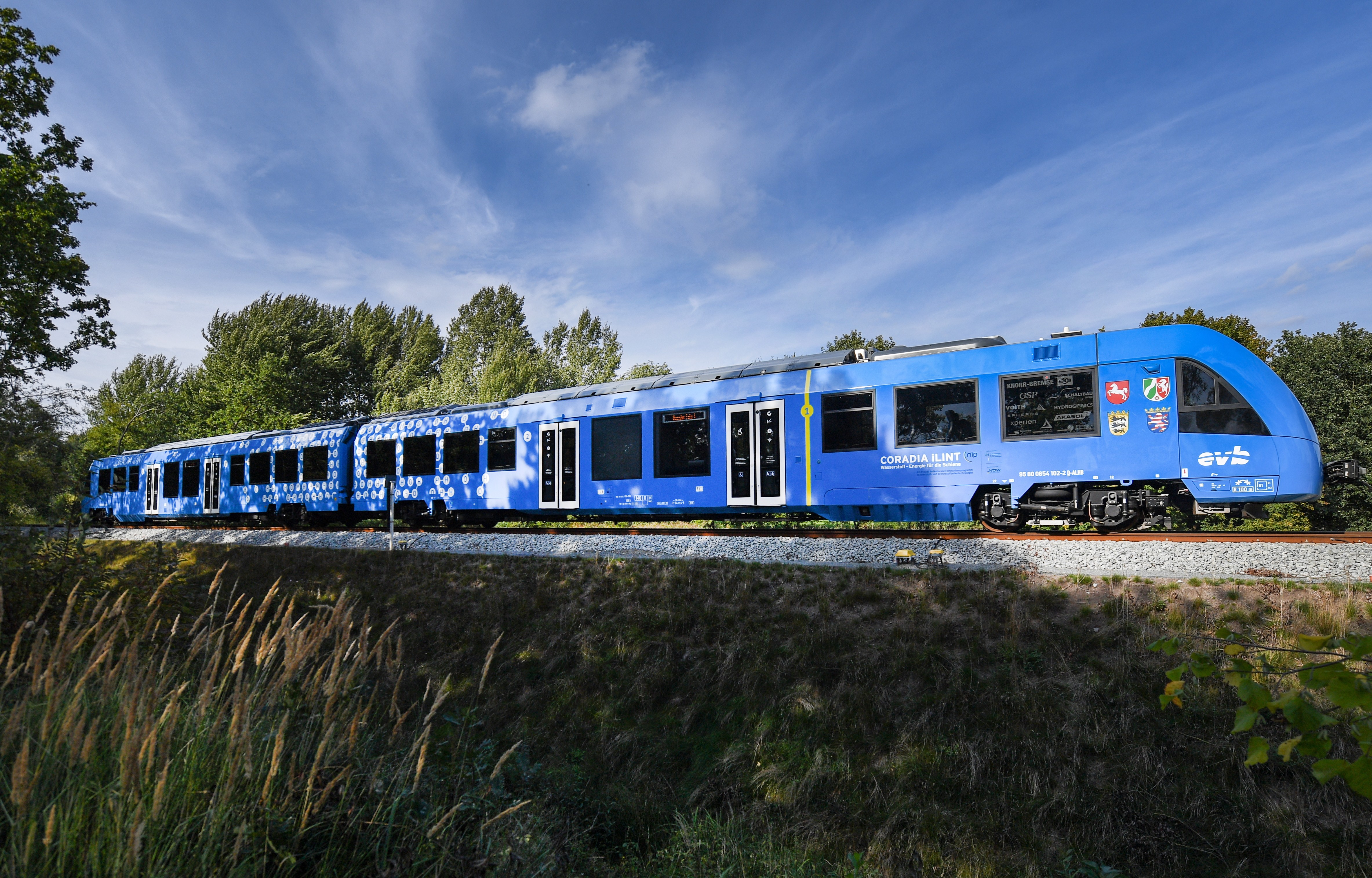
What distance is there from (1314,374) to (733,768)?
32188 mm

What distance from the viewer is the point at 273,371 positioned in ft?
112

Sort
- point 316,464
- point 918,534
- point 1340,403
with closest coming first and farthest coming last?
point 918,534 < point 316,464 < point 1340,403

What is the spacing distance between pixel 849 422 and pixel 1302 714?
9.14 meters

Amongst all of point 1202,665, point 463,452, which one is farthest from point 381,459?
point 1202,665

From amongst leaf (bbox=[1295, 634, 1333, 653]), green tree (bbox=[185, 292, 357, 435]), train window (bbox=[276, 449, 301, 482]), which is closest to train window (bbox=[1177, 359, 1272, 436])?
leaf (bbox=[1295, 634, 1333, 653])

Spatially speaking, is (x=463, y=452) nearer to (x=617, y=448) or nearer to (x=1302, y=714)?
(x=617, y=448)

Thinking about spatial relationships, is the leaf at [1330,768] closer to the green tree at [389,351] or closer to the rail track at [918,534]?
the rail track at [918,534]

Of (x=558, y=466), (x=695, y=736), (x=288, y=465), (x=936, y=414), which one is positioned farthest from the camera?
(x=288, y=465)

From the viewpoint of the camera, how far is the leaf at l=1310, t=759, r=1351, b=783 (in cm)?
137

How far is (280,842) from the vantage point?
2.45m

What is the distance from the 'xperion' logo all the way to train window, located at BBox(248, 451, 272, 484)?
20104 mm

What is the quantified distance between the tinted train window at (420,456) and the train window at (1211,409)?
13.5 meters

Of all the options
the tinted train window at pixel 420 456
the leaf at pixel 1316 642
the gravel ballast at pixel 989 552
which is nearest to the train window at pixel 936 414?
the gravel ballast at pixel 989 552

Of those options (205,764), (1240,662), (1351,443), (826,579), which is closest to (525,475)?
(826,579)
